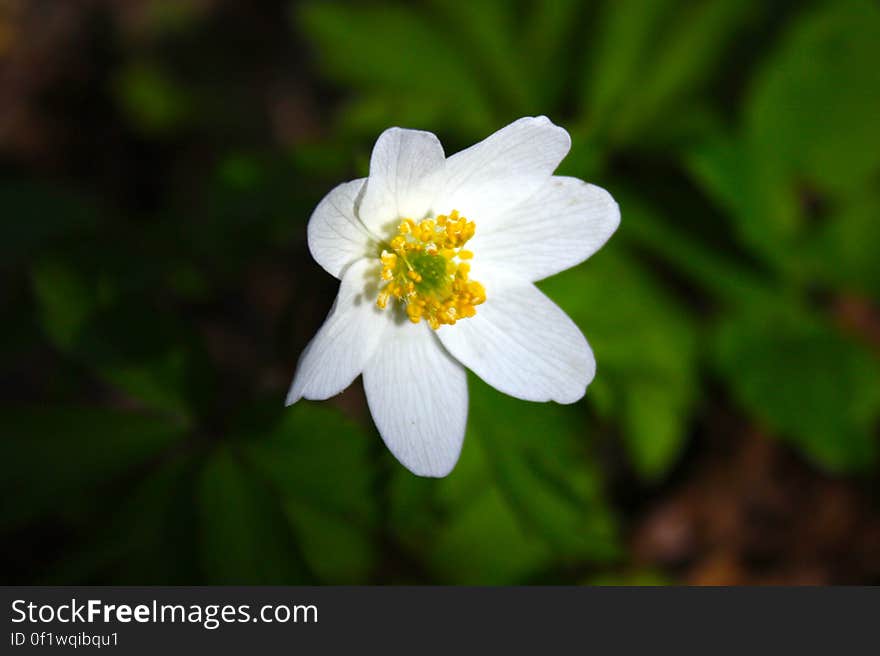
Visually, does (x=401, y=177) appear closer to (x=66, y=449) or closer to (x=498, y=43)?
(x=66, y=449)

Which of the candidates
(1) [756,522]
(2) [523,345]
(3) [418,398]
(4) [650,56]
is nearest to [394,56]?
(4) [650,56]

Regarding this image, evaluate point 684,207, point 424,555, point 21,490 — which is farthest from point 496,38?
point 21,490

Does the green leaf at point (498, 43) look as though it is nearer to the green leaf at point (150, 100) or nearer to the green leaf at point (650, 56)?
the green leaf at point (650, 56)

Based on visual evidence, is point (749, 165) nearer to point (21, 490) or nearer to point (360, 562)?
point (360, 562)

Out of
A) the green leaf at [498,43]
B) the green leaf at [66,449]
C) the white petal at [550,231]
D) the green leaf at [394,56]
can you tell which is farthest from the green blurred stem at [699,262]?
the green leaf at [66,449]

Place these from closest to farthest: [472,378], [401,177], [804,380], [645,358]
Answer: [401,177] → [472,378] → [645,358] → [804,380]

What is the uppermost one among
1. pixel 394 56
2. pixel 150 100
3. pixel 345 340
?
pixel 150 100

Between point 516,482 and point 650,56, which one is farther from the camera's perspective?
point 650,56
